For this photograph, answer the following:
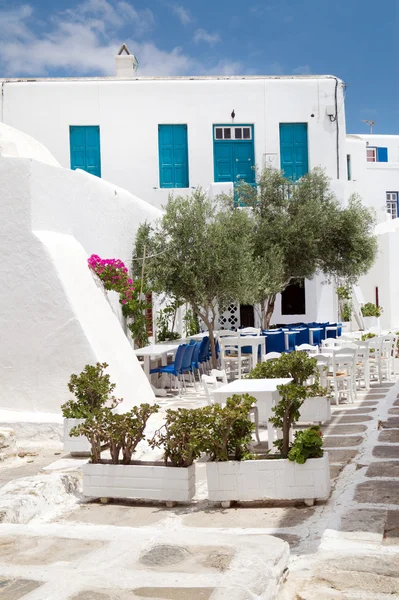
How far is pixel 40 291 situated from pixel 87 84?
14.2 meters

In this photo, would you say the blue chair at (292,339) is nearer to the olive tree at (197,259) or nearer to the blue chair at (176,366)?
the olive tree at (197,259)

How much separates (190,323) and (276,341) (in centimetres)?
369

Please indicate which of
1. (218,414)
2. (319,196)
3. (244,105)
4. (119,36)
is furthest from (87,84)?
(218,414)

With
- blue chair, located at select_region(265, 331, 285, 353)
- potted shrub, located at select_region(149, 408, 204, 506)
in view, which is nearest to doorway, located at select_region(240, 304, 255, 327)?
blue chair, located at select_region(265, 331, 285, 353)

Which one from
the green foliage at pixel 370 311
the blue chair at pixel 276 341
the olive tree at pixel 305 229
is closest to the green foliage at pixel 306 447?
the blue chair at pixel 276 341

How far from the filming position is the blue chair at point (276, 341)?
49.3 ft

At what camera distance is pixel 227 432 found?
5.55 metres

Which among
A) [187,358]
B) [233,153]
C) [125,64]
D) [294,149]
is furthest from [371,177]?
[187,358]

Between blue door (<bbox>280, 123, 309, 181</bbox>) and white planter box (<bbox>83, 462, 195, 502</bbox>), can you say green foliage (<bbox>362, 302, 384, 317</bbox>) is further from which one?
white planter box (<bbox>83, 462, 195, 502</bbox>)

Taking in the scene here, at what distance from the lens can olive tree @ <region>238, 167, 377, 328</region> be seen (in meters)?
18.3

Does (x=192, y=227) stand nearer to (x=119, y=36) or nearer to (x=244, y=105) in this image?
(x=244, y=105)

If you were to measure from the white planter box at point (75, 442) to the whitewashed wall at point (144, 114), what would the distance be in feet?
47.6

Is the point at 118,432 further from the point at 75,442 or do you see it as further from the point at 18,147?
the point at 18,147

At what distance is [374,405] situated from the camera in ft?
33.7
